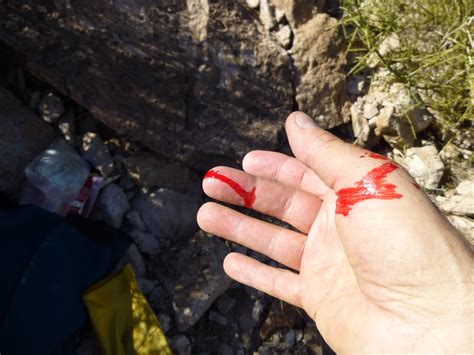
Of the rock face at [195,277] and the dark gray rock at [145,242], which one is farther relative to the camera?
the dark gray rock at [145,242]

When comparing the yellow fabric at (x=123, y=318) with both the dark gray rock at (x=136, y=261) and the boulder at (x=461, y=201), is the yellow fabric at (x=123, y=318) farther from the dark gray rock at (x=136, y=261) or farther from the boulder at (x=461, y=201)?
the boulder at (x=461, y=201)

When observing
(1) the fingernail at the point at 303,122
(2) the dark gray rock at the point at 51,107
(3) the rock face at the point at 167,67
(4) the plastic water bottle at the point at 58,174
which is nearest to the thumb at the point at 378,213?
(1) the fingernail at the point at 303,122

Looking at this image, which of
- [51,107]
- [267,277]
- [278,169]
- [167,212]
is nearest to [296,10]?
[278,169]

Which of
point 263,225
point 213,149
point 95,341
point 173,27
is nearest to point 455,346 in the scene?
point 263,225

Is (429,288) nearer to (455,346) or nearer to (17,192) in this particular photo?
(455,346)

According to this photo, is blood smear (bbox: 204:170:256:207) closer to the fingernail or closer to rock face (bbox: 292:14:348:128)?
the fingernail

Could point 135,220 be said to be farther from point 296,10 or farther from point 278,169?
point 296,10

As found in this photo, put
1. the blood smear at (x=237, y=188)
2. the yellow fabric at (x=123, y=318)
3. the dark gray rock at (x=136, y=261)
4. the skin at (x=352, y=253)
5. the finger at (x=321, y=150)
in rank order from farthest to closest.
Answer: the dark gray rock at (x=136, y=261) < the yellow fabric at (x=123, y=318) < the blood smear at (x=237, y=188) < the finger at (x=321, y=150) < the skin at (x=352, y=253)
